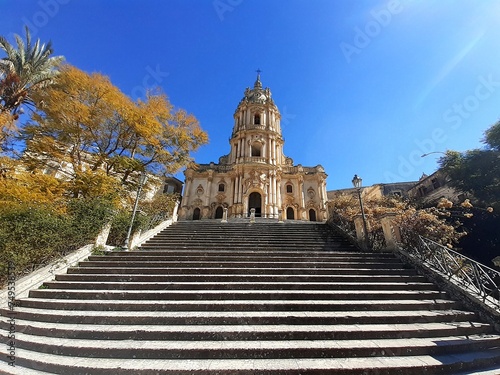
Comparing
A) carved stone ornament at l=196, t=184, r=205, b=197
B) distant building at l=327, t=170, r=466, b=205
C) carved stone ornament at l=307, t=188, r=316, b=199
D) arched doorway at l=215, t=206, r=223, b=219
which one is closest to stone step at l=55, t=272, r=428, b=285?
distant building at l=327, t=170, r=466, b=205

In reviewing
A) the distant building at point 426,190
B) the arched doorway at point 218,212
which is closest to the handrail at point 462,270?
the distant building at point 426,190

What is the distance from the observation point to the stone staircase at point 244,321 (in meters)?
3.36

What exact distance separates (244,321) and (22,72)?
19.9 m

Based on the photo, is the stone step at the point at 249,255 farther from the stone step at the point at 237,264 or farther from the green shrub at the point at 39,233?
the green shrub at the point at 39,233

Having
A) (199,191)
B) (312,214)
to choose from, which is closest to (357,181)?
(312,214)

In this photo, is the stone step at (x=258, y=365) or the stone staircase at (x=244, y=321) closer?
the stone step at (x=258, y=365)

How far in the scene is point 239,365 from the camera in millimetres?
3262

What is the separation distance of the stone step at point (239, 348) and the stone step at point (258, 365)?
8 centimetres

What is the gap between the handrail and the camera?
4.96 meters

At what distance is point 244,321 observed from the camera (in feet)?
14.2

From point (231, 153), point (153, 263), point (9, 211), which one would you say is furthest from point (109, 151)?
point (231, 153)

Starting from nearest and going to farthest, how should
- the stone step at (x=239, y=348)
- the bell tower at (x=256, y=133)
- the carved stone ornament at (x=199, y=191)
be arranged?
1. the stone step at (x=239, y=348)
2. the carved stone ornament at (x=199, y=191)
3. the bell tower at (x=256, y=133)

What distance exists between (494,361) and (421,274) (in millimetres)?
3224

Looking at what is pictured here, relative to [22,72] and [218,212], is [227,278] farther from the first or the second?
[218,212]
